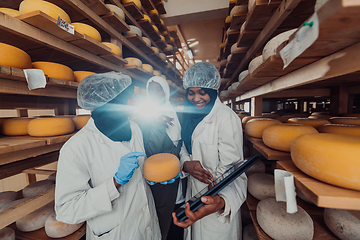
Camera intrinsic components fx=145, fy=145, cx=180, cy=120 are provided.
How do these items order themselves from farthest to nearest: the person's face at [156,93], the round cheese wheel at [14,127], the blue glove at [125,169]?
the person's face at [156,93] → the round cheese wheel at [14,127] → the blue glove at [125,169]

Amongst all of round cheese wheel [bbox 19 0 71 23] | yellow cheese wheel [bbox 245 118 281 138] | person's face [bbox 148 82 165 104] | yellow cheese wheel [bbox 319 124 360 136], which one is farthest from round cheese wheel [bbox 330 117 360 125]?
round cheese wheel [bbox 19 0 71 23]

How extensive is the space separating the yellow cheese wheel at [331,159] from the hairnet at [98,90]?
105 cm

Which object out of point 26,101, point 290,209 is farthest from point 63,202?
point 26,101

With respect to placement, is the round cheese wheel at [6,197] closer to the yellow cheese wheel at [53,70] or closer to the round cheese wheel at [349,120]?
the yellow cheese wheel at [53,70]

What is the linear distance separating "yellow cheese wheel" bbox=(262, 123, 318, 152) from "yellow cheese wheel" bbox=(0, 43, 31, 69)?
167 centimetres

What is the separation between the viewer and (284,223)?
855mm

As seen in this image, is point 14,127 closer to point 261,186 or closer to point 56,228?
point 56,228

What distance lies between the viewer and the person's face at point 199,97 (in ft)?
4.30

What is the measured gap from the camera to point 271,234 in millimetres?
885

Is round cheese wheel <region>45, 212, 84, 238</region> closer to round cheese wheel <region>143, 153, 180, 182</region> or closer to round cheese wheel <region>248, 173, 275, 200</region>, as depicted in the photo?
round cheese wheel <region>143, 153, 180, 182</region>

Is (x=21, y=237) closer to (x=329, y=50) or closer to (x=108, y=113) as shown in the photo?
(x=108, y=113)

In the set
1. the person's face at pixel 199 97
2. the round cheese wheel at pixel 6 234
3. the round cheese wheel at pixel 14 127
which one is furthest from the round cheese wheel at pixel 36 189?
the person's face at pixel 199 97

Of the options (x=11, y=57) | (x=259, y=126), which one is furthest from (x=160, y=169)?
(x=11, y=57)

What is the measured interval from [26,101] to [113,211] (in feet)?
6.09
